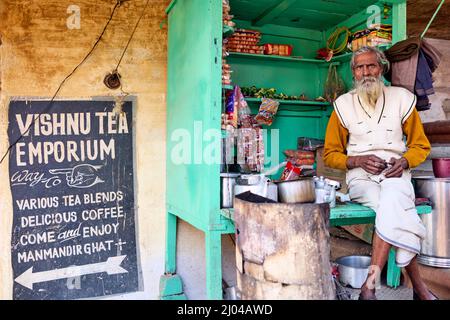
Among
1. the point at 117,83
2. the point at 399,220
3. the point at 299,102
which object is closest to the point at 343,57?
the point at 299,102

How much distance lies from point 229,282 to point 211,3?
2491 mm

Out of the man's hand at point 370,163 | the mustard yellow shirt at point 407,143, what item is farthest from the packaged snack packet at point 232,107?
the man's hand at point 370,163

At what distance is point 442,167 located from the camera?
254 cm

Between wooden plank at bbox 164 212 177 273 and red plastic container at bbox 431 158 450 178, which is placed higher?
red plastic container at bbox 431 158 450 178

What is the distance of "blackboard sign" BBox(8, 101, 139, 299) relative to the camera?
3.02m

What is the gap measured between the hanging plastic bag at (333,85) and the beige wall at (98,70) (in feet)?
5.14

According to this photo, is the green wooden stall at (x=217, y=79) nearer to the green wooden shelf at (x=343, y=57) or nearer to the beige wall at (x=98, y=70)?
the green wooden shelf at (x=343, y=57)

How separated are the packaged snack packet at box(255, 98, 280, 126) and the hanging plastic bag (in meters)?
0.57

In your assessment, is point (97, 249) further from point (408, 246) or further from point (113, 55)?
point (408, 246)

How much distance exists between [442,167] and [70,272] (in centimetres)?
288

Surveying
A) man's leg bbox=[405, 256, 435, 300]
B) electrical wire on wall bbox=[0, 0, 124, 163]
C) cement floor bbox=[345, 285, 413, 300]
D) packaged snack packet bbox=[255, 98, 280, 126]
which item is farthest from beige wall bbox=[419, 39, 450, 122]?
electrical wire on wall bbox=[0, 0, 124, 163]

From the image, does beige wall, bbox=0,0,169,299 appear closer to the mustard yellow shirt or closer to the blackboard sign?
the blackboard sign

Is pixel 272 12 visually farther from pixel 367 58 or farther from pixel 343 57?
pixel 367 58
